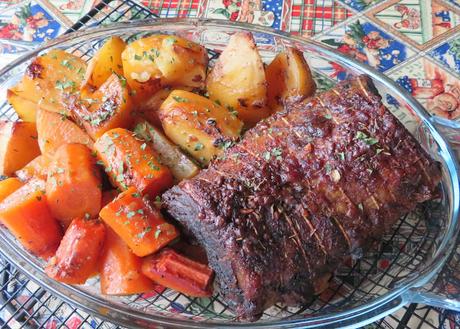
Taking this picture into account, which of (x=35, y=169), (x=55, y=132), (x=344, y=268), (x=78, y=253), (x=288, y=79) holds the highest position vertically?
(x=288, y=79)

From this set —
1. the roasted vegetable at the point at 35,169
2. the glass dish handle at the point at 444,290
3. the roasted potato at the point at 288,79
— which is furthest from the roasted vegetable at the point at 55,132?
the glass dish handle at the point at 444,290

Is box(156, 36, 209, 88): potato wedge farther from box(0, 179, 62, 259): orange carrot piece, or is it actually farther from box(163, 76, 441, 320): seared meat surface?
box(0, 179, 62, 259): orange carrot piece

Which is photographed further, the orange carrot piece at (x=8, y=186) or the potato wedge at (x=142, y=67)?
the potato wedge at (x=142, y=67)

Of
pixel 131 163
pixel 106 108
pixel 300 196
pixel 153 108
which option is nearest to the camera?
pixel 300 196

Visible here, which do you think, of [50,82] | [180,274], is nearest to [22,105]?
[50,82]

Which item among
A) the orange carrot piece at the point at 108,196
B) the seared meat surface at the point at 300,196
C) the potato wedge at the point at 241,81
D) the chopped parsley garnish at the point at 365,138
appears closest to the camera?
the seared meat surface at the point at 300,196

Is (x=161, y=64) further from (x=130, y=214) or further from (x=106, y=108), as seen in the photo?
(x=130, y=214)

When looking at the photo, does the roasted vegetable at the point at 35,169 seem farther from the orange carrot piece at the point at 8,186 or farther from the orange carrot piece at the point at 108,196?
the orange carrot piece at the point at 108,196
